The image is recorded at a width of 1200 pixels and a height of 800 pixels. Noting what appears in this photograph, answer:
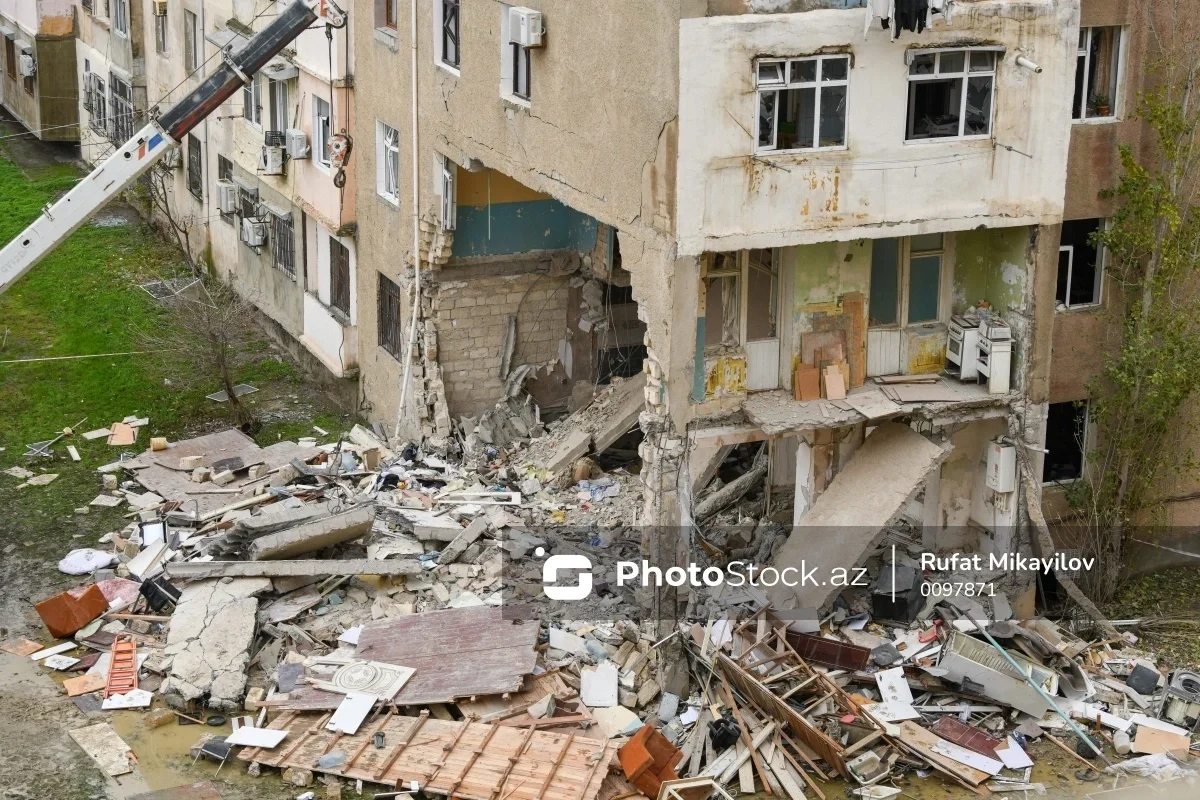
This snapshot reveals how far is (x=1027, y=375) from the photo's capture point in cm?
2044

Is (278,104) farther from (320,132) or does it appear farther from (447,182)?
(447,182)

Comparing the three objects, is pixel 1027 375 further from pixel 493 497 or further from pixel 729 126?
pixel 493 497

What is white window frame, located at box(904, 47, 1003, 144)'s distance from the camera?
18703 mm

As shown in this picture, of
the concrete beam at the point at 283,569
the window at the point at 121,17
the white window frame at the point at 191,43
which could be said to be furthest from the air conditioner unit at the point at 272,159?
the concrete beam at the point at 283,569

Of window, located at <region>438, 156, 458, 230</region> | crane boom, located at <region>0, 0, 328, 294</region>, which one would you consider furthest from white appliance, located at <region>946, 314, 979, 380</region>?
crane boom, located at <region>0, 0, 328, 294</region>

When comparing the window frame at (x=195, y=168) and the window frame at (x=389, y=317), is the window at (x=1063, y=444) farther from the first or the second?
the window frame at (x=195, y=168)

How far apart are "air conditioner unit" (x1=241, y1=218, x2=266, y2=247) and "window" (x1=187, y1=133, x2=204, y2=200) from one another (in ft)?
13.3

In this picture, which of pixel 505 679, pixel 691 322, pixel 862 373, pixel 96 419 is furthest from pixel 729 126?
pixel 96 419

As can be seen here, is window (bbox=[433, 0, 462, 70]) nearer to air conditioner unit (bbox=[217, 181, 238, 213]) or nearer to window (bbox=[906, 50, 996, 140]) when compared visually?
window (bbox=[906, 50, 996, 140])

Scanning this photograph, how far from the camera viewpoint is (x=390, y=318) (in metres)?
26.1

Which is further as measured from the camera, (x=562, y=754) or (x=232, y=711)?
(x=232, y=711)

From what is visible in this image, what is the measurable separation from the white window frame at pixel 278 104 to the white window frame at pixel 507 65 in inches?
303

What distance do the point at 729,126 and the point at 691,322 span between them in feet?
7.15

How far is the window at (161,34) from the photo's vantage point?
34.2 meters
